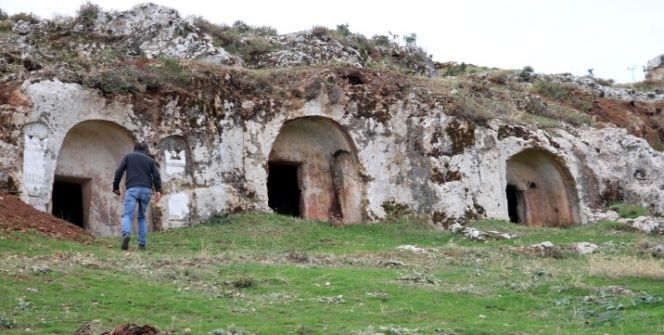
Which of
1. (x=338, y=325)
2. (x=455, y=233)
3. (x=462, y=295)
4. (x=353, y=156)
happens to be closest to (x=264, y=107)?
(x=353, y=156)

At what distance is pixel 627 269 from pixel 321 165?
44.6 feet

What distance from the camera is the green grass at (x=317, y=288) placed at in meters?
11.6

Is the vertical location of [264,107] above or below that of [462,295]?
above

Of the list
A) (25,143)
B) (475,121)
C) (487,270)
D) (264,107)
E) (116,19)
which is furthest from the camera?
(116,19)

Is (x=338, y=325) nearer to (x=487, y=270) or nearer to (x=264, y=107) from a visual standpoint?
(x=487, y=270)

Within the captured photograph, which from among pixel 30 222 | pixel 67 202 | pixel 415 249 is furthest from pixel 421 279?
pixel 67 202

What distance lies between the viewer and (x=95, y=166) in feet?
81.0

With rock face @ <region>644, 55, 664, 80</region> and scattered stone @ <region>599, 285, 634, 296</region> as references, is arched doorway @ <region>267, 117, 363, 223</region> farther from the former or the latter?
rock face @ <region>644, 55, 664, 80</region>

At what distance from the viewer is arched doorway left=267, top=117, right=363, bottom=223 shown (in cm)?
2794

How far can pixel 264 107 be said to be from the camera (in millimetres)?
26531

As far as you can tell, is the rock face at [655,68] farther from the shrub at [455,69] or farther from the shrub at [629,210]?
the shrub at [629,210]

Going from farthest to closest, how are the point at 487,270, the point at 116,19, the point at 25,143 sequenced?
the point at 116,19 < the point at 25,143 < the point at 487,270

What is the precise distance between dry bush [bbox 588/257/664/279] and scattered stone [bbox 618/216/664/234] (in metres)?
8.02

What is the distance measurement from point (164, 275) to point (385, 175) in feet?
46.5
